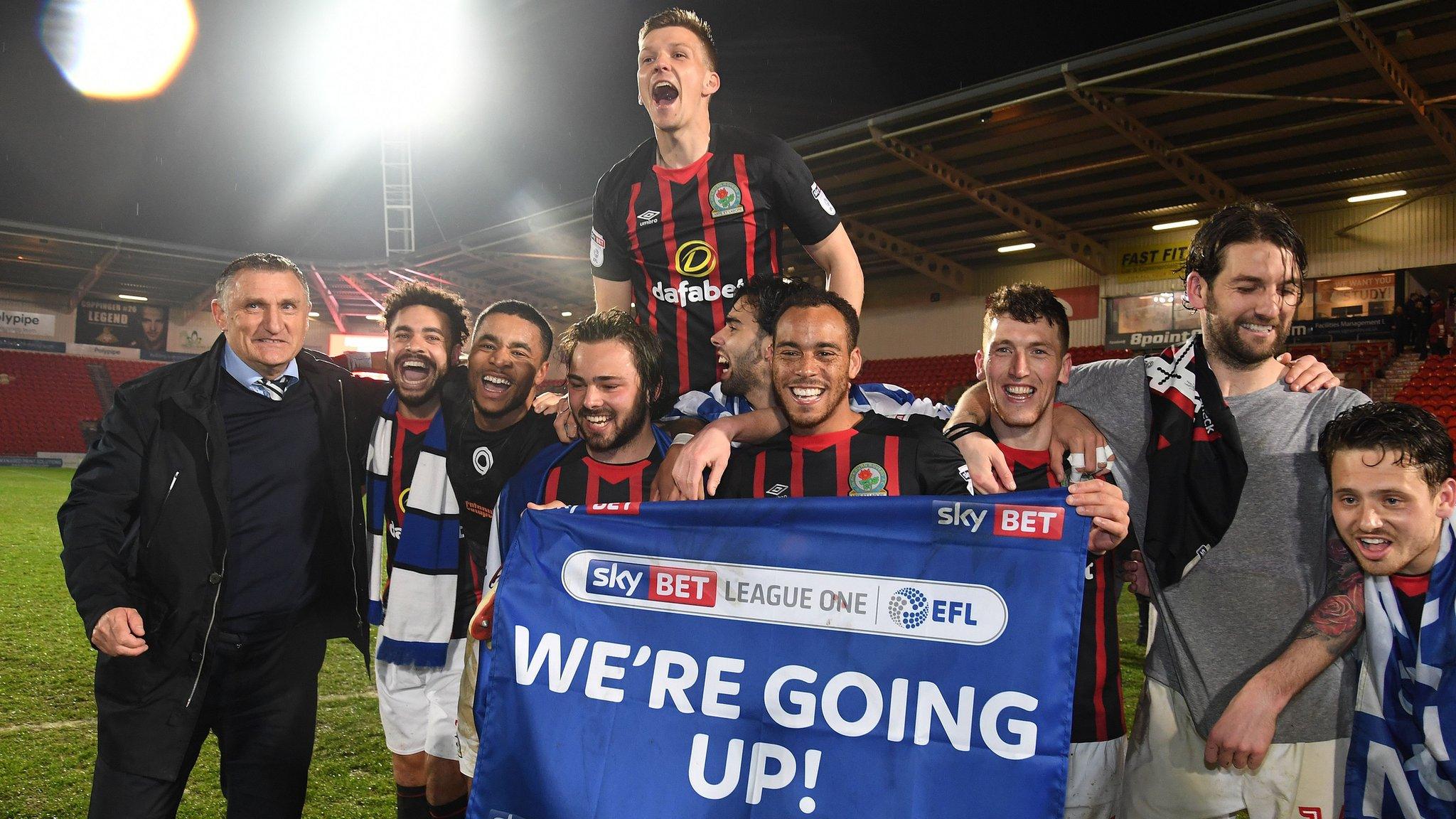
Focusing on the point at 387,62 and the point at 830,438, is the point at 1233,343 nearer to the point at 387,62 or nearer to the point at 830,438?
the point at 830,438

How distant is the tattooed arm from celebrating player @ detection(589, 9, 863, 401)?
152 centimetres

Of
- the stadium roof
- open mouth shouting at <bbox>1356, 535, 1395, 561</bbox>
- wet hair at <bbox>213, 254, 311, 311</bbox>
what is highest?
the stadium roof

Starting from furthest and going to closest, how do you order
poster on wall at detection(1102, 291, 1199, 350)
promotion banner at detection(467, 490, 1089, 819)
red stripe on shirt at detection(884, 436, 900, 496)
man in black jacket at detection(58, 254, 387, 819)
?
poster on wall at detection(1102, 291, 1199, 350) < man in black jacket at detection(58, 254, 387, 819) < red stripe on shirt at detection(884, 436, 900, 496) < promotion banner at detection(467, 490, 1089, 819)

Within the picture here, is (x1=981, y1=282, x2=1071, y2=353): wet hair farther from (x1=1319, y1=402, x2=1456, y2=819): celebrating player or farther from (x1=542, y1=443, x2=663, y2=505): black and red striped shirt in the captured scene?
(x1=542, y1=443, x2=663, y2=505): black and red striped shirt

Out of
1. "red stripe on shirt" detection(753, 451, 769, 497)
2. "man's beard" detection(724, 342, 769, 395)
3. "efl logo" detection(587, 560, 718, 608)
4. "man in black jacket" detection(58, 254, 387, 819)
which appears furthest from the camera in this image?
"man's beard" detection(724, 342, 769, 395)

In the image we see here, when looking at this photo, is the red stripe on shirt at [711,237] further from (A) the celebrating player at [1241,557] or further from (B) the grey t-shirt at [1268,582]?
(B) the grey t-shirt at [1268,582]

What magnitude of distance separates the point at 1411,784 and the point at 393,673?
9.44 ft

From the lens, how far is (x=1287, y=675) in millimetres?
2016

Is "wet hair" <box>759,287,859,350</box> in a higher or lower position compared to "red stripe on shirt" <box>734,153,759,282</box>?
lower

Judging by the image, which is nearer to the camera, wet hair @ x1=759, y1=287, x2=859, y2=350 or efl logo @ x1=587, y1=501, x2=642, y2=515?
efl logo @ x1=587, y1=501, x2=642, y2=515

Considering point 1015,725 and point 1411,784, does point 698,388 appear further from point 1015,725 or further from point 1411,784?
point 1411,784

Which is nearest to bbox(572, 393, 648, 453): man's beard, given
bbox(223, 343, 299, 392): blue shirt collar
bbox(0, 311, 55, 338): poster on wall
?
bbox(223, 343, 299, 392): blue shirt collar

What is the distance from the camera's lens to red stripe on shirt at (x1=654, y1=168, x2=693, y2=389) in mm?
3012

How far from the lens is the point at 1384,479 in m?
1.91
